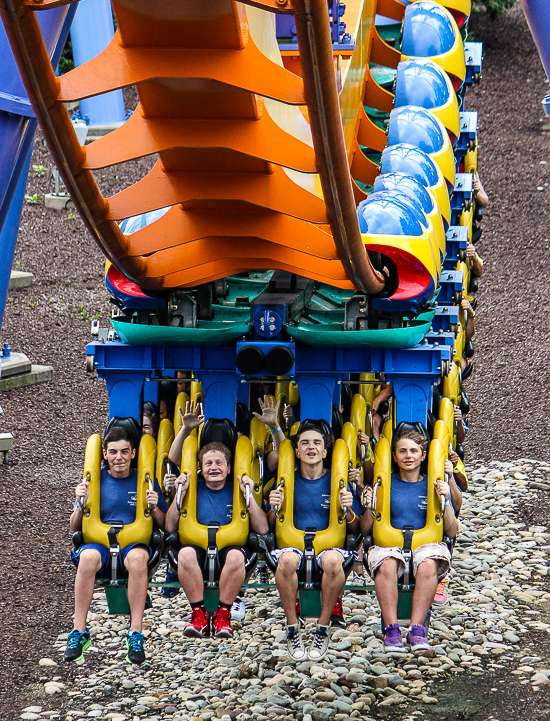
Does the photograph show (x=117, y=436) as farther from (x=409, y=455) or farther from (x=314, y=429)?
(x=409, y=455)

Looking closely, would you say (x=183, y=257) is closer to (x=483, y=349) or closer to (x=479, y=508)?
(x=479, y=508)

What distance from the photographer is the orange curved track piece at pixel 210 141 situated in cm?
361

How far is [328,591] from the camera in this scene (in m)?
5.11

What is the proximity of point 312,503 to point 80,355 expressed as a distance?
26.3ft

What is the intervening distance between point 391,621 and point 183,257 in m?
2.27

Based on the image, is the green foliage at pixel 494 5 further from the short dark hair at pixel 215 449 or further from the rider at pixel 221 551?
the rider at pixel 221 551

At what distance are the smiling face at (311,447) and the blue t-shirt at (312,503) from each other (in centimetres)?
11

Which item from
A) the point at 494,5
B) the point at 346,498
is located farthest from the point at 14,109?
the point at 494,5

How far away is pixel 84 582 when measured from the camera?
17.0 ft

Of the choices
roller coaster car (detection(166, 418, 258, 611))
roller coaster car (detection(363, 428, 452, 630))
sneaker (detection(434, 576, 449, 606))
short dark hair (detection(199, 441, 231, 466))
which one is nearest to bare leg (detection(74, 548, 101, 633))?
roller coaster car (detection(166, 418, 258, 611))

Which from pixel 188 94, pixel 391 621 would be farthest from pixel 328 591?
pixel 188 94

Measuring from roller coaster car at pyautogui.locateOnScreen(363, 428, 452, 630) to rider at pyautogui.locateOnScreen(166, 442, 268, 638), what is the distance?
2.03 ft

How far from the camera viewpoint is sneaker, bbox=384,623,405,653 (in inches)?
199

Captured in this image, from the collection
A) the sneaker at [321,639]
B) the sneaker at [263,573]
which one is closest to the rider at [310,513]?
the sneaker at [321,639]
